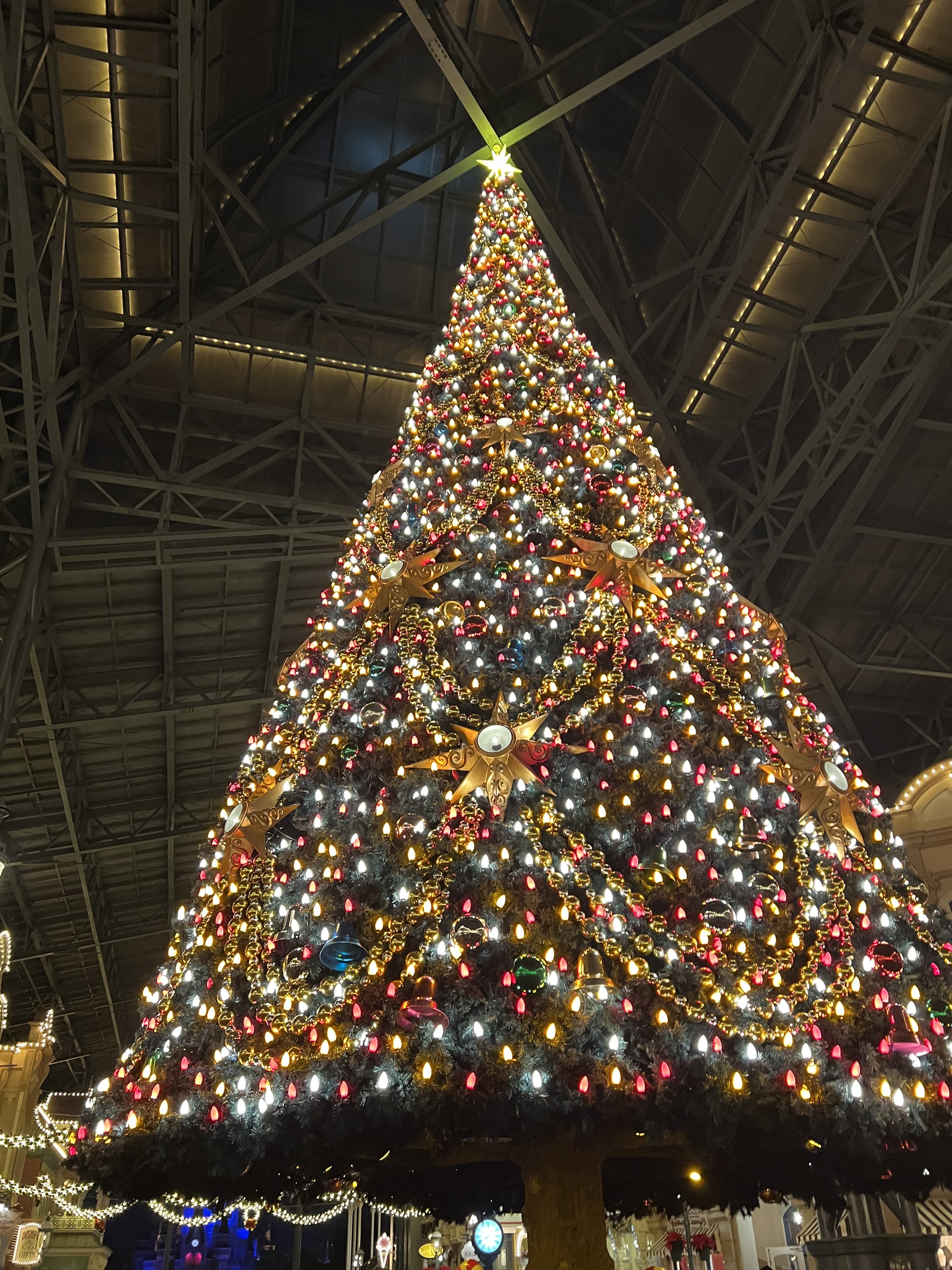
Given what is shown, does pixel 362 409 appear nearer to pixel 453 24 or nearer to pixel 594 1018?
pixel 453 24

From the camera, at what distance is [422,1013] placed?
2555mm

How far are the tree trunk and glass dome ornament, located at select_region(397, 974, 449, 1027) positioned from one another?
2.28 ft

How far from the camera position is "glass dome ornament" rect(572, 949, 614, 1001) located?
253 cm

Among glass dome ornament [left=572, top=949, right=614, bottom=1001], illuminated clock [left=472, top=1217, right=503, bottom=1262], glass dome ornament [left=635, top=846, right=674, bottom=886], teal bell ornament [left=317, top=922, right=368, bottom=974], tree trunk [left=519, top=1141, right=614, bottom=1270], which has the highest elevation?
glass dome ornament [left=635, top=846, right=674, bottom=886]

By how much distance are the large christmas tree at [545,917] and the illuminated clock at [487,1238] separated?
2.32 meters

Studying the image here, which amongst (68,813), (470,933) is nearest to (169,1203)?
(470,933)

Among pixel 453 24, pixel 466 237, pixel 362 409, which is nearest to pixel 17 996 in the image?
pixel 362 409

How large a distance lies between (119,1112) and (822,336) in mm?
9529

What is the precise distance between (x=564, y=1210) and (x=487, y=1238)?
4.16 m

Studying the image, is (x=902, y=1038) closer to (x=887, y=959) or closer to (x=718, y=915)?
(x=887, y=959)

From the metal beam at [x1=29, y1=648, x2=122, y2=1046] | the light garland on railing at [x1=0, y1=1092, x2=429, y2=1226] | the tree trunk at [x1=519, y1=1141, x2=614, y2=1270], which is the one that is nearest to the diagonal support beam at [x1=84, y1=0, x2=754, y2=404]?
the metal beam at [x1=29, y1=648, x2=122, y2=1046]

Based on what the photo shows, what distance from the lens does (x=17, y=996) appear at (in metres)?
19.1

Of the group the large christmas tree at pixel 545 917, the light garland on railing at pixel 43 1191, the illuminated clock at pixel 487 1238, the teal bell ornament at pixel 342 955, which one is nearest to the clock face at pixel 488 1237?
the illuminated clock at pixel 487 1238

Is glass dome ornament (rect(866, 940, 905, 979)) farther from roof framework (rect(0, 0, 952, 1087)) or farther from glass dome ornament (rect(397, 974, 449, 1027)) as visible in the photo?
roof framework (rect(0, 0, 952, 1087))
